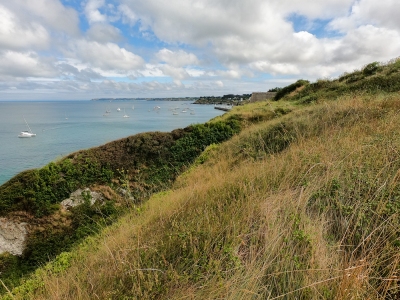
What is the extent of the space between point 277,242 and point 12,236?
889 centimetres

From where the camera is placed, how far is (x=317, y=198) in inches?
118

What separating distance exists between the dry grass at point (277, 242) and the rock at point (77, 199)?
6158 mm

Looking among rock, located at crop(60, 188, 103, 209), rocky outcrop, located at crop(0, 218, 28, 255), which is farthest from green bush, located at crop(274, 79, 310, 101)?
rocky outcrop, located at crop(0, 218, 28, 255)

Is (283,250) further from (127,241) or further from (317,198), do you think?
(127,241)

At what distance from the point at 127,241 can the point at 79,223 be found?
614cm

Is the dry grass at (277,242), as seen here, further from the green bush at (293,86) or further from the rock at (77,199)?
the green bush at (293,86)

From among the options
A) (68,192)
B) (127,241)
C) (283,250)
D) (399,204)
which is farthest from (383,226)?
(68,192)

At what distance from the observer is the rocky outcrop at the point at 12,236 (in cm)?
735

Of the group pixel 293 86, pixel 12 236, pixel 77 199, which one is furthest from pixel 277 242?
pixel 293 86

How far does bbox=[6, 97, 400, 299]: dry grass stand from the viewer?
2023 mm

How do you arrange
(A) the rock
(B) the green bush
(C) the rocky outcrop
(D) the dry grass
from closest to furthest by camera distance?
(D) the dry grass < (C) the rocky outcrop < (A) the rock < (B) the green bush

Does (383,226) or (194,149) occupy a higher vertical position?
(383,226)

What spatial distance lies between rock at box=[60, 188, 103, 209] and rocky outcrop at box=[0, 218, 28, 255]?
1.31 m

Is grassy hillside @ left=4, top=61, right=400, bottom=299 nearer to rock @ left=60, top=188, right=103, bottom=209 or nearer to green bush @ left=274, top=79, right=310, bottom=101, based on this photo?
rock @ left=60, top=188, right=103, bottom=209
